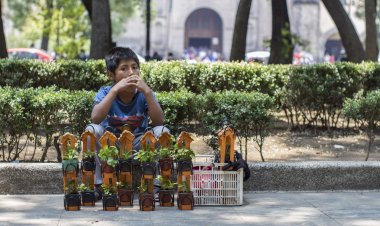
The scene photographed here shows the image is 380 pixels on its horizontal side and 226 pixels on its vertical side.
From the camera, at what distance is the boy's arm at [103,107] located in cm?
738

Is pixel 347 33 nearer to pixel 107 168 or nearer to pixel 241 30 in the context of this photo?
pixel 241 30

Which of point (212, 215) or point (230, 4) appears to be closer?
point (212, 215)

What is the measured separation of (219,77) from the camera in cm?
1302

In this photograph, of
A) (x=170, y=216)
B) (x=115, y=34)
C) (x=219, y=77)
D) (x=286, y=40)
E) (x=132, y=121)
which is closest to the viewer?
(x=170, y=216)

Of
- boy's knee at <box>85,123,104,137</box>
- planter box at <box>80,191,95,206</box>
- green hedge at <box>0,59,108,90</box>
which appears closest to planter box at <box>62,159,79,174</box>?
planter box at <box>80,191,95,206</box>

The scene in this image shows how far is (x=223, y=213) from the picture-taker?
7.12m

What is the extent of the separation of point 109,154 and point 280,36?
13.2m

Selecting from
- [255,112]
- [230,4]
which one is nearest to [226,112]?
[255,112]

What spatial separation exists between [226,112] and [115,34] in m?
54.9

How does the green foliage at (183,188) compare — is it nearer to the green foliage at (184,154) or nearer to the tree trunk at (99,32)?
the green foliage at (184,154)

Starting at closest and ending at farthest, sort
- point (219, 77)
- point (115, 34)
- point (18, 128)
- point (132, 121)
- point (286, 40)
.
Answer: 1. point (132, 121)
2. point (18, 128)
3. point (219, 77)
4. point (286, 40)
5. point (115, 34)

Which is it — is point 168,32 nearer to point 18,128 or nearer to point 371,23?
point 371,23

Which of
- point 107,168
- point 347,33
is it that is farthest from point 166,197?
point 347,33

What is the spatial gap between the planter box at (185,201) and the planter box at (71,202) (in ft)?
2.78
